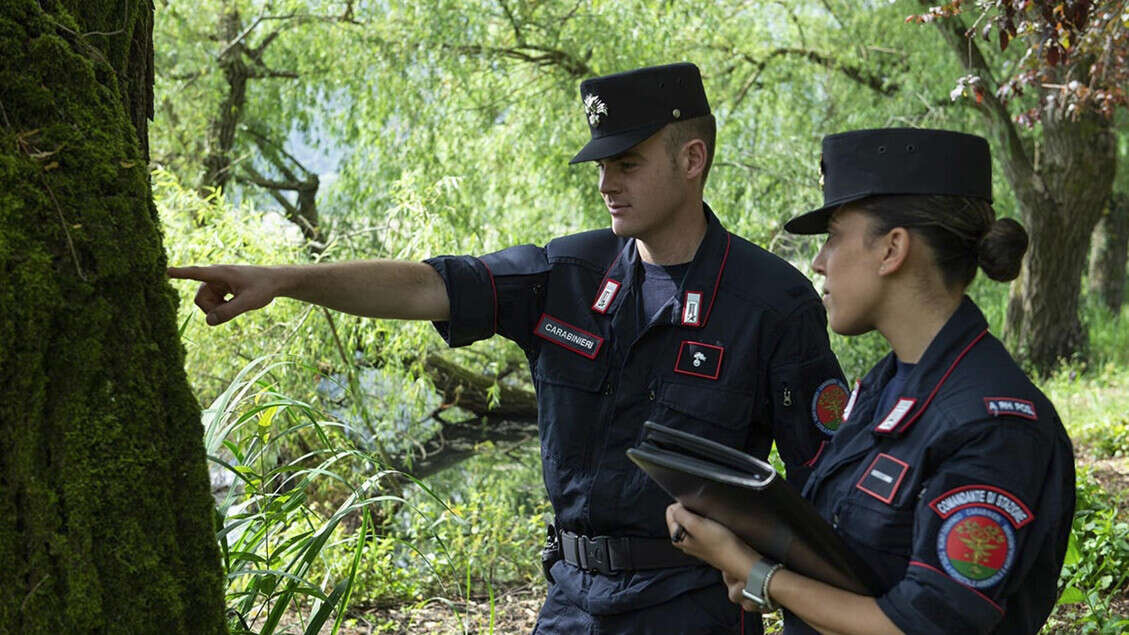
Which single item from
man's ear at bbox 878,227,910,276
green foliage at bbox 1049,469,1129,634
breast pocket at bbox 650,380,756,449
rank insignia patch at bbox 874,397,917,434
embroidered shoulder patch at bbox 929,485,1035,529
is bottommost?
green foliage at bbox 1049,469,1129,634

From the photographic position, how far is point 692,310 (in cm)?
254

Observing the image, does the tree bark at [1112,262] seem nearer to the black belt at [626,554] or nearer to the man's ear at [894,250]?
the black belt at [626,554]

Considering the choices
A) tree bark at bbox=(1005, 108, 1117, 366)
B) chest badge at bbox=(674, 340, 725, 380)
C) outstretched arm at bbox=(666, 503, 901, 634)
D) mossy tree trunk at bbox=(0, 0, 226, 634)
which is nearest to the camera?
mossy tree trunk at bbox=(0, 0, 226, 634)

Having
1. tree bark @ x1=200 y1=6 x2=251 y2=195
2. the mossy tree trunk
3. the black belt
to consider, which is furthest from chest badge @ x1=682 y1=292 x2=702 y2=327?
tree bark @ x1=200 y1=6 x2=251 y2=195

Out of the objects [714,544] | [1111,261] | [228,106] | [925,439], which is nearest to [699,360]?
[714,544]

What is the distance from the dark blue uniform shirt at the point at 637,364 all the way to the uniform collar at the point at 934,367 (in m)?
0.61

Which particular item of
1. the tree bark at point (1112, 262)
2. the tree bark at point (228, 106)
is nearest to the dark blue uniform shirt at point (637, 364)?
the tree bark at point (228, 106)

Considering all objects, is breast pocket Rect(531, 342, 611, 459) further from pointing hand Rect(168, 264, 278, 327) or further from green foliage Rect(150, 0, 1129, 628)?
green foliage Rect(150, 0, 1129, 628)

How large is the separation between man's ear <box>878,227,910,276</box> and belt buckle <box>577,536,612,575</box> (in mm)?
949

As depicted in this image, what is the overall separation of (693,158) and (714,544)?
1.13 meters

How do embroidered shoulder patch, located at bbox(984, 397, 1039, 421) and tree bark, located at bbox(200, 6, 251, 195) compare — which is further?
tree bark, located at bbox(200, 6, 251, 195)

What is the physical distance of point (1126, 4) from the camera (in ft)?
14.0

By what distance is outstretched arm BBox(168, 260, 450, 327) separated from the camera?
7.01 feet

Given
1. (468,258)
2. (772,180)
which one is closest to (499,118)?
(772,180)
